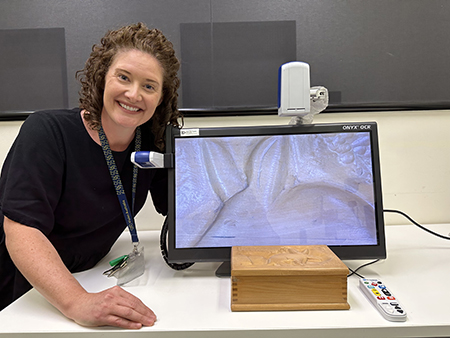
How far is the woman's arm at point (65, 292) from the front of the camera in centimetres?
63

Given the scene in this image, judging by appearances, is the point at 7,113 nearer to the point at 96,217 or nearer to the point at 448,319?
the point at 96,217

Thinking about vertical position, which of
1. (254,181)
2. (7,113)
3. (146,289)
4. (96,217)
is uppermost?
(7,113)

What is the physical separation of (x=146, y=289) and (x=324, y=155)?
1.89 ft

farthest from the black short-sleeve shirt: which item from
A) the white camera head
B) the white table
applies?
the white camera head

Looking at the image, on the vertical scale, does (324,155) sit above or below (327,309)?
above

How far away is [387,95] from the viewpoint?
1.32 meters

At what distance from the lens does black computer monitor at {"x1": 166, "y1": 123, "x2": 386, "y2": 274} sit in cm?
88

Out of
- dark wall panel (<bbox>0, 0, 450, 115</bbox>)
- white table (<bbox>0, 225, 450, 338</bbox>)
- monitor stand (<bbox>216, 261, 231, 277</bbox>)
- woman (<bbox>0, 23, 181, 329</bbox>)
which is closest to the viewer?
white table (<bbox>0, 225, 450, 338</bbox>)

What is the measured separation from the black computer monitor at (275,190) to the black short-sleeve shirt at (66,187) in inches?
7.8

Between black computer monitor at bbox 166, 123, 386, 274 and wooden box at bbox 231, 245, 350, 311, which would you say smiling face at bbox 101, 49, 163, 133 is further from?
wooden box at bbox 231, 245, 350, 311

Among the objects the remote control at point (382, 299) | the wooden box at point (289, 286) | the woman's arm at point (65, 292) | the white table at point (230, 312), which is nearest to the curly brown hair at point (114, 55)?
the woman's arm at point (65, 292)

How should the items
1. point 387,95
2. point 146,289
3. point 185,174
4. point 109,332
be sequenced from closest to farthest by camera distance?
point 109,332 < point 146,289 < point 185,174 < point 387,95

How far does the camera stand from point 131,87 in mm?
899

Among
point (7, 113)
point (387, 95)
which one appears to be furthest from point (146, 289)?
point (387, 95)
